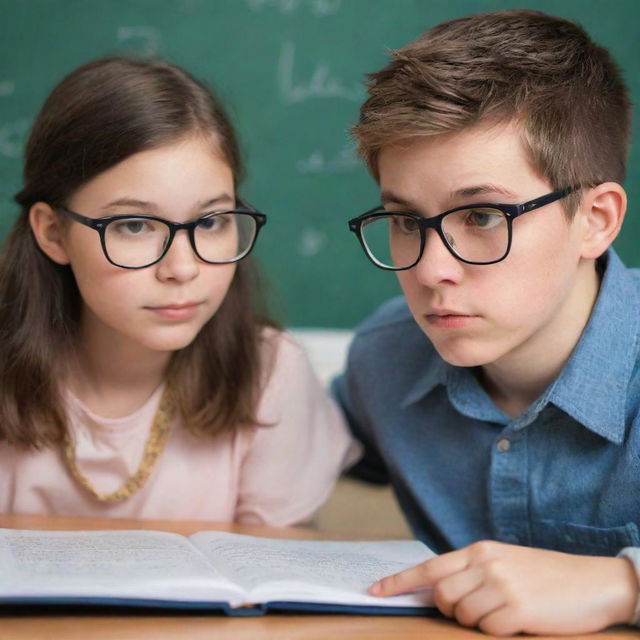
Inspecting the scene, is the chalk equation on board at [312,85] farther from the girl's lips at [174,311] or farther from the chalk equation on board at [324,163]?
the girl's lips at [174,311]

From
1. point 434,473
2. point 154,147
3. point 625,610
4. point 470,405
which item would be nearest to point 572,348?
point 470,405

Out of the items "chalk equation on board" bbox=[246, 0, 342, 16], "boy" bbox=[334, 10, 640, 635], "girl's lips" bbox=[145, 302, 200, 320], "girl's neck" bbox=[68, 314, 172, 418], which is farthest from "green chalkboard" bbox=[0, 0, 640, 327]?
"boy" bbox=[334, 10, 640, 635]

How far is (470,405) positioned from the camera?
4.42 feet

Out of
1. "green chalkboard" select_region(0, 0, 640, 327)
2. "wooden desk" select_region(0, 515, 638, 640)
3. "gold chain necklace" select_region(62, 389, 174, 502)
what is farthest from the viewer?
"green chalkboard" select_region(0, 0, 640, 327)

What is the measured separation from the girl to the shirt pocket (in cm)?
40

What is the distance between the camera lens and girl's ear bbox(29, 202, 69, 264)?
1.40 metres

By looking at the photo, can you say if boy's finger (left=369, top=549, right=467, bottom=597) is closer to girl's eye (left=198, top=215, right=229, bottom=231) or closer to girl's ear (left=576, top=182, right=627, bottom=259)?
girl's ear (left=576, top=182, right=627, bottom=259)

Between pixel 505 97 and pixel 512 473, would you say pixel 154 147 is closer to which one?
pixel 505 97

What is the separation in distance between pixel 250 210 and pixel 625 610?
0.78 metres

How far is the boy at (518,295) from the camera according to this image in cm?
112

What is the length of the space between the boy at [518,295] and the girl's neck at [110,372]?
0.47 m

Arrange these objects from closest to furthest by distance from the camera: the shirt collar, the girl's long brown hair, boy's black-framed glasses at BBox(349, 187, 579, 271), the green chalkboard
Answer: boy's black-framed glasses at BBox(349, 187, 579, 271) < the shirt collar < the girl's long brown hair < the green chalkboard

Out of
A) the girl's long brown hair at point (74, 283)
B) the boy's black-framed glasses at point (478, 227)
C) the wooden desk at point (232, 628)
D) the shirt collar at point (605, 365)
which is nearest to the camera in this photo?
the wooden desk at point (232, 628)

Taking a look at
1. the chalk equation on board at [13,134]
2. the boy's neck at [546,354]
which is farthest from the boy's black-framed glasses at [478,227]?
the chalk equation on board at [13,134]
